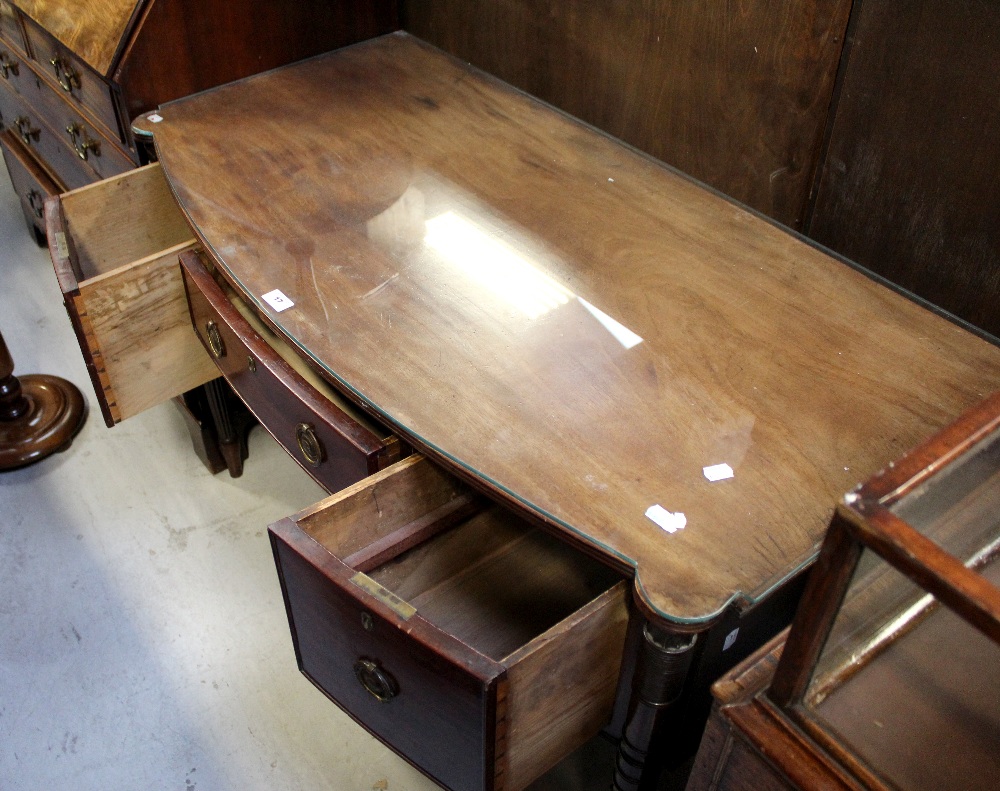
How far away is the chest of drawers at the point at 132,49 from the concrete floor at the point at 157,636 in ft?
1.84

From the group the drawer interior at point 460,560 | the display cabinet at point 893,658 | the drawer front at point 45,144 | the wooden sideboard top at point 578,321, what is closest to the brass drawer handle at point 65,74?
the drawer front at point 45,144

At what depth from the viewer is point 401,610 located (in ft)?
3.06

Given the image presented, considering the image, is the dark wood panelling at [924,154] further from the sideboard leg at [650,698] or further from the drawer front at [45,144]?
the drawer front at [45,144]

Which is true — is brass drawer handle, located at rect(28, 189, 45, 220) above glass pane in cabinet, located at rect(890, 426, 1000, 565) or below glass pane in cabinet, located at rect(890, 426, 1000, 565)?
below

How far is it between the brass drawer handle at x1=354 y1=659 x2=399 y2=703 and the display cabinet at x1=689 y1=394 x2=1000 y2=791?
0.33 metres

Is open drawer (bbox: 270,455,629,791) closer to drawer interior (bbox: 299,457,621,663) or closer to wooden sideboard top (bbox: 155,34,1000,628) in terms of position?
drawer interior (bbox: 299,457,621,663)

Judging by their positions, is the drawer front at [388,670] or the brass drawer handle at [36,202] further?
the brass drawer handle at [36,202]

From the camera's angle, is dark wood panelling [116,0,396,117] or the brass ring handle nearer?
the brass ring handle

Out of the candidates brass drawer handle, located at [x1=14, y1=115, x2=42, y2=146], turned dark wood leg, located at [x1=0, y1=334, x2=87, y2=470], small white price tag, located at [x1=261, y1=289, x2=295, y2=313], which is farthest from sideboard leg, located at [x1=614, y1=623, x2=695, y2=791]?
brass drawer handle, located at [x1=14, y1=115, x2=42, y2=146]

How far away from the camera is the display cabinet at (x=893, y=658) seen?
2.19 feet

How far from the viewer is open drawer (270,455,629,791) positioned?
0.93 metres

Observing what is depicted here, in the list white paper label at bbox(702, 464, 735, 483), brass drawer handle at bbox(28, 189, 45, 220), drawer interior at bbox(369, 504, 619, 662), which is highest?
white paper label at bbox(702, 464, 735, 483)

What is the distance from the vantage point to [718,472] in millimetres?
1008

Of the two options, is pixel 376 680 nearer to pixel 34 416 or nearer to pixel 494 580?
pixel 494 580
